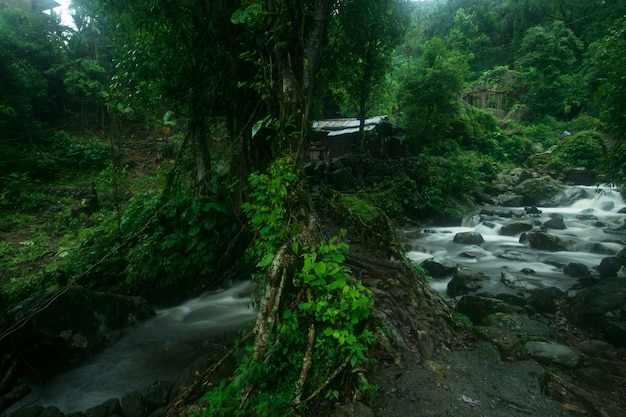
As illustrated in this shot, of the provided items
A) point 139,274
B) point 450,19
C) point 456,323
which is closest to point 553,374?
point 456,323

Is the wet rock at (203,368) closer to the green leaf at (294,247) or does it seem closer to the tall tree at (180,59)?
the green leaf at (294,247)

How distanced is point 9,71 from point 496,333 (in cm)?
2633

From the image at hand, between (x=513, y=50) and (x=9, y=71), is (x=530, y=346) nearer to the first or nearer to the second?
(x=9, y=71)

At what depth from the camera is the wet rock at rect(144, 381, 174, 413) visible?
183 inches

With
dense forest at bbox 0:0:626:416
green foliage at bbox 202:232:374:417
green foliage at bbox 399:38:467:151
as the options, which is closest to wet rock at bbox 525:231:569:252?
dense forest at bbox 0:0:626:416

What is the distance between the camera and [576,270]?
32.9ft

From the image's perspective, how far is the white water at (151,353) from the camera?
17.3ft

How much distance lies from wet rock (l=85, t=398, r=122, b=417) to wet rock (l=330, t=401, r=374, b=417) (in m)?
3.37

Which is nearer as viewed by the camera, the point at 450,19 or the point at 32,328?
the point at 32,328

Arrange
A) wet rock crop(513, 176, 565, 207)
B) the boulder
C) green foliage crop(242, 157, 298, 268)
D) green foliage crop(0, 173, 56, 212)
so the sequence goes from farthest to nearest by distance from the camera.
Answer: wet rock crop(513, 176, 565, 207)
green foliage crop(0, 173, 56, 212)
the boulder
green foliage crop(242, 157, 298, 268)

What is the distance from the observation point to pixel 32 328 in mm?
5570

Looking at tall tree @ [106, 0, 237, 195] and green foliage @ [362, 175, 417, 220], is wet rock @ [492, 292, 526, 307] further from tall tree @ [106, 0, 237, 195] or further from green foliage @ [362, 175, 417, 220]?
green foliage @ [362, 175, 417, 220]

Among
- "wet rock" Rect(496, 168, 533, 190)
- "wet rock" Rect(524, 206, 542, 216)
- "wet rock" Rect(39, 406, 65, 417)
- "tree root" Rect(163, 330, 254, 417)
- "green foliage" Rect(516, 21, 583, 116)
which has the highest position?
"green foliage" Rect(516, 21, 583, 116)

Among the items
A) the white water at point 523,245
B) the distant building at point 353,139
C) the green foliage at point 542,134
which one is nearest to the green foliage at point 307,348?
the white water at point 523,245
